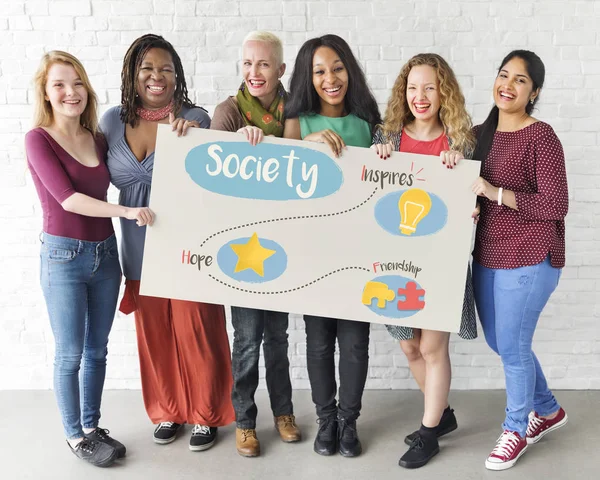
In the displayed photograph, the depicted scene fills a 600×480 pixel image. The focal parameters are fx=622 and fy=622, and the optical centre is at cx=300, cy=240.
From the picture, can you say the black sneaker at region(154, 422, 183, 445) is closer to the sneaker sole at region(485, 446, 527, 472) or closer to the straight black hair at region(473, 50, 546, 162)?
the sneaker sole at region(485, 446, 527, 472)

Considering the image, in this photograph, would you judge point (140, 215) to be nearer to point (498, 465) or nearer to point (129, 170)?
point (129, 170)

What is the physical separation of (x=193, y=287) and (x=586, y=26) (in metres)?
2.06

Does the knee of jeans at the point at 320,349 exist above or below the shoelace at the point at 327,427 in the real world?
above

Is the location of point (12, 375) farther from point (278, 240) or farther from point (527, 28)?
point (527, 28)

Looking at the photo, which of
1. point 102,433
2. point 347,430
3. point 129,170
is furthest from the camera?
point 102,433

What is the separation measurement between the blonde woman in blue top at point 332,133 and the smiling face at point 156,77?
0.46 m

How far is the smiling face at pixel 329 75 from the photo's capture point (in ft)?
7.02

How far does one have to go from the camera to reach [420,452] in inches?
91.8

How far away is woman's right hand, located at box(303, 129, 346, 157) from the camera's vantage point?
2115 mm

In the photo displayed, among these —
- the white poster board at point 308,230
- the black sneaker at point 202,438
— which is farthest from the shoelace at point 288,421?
the white poster board at point 308,230

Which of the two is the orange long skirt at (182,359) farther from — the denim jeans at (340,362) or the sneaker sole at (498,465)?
the sneaker sole at (498,465)

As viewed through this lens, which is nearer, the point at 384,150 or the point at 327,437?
the point at 384,150

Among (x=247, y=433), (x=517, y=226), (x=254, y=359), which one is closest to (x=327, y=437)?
(x=247, y=433)

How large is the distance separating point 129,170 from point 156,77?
13.8 inches
